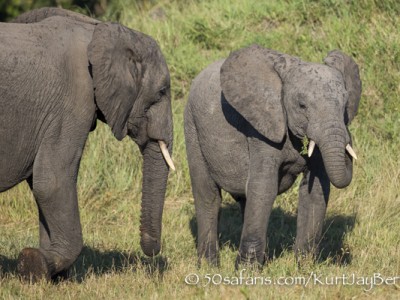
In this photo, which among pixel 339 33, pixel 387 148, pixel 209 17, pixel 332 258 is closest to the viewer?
pixel 332 258

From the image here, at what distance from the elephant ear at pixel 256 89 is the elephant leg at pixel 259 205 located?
0.21 metres

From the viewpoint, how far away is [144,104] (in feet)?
26.3

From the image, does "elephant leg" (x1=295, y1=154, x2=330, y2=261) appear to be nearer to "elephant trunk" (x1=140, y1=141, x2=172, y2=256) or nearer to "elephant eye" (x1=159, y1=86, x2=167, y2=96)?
"elephant trunk" (x1=140, y1=141, x2=172, y2=256)

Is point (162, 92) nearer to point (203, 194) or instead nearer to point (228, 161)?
point (228, 161)

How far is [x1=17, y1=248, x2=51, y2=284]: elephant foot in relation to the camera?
754cm

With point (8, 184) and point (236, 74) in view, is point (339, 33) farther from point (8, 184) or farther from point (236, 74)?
point (8, 184)

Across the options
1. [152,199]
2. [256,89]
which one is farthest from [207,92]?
[152,199]

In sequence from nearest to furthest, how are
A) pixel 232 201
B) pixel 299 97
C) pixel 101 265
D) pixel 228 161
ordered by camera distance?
1. pixel 299 97
2. pixel 101 265
3. pixel 228 161
4. pixel 232 201

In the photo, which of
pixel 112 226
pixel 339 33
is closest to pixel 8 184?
pixel 112 226

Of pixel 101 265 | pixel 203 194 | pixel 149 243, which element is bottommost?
pixel 101 265

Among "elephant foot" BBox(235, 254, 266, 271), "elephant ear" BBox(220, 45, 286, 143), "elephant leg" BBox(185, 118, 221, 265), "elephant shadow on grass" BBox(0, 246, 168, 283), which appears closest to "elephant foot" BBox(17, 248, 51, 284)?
"elephant shadow on grass" BBox(0, 246, 168, 283)

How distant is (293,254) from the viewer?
8.98 metres

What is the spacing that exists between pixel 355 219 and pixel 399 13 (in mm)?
3748

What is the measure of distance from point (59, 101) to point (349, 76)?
2.41 metres
